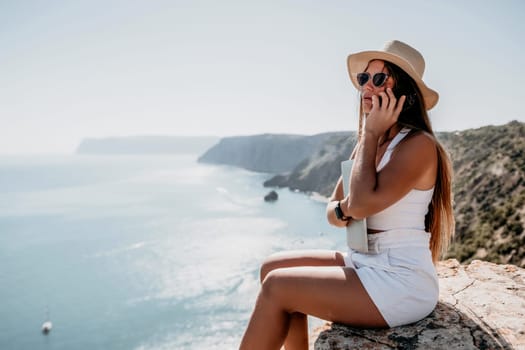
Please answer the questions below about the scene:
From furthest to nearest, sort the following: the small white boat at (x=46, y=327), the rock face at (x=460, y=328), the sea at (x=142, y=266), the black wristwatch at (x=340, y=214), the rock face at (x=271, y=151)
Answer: the rock face at (x=271, y=151), the small white boat at (x=46, y=327), the sea at (x=142, y=266), the black wristwatch at (x=340, y=214), the rock face at (x=460, y=328)

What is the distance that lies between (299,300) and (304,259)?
0.48 m

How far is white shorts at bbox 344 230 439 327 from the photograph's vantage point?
1738mm

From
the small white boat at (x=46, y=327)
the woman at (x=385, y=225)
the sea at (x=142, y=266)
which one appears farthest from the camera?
the small white boat at (x=46, y=327)

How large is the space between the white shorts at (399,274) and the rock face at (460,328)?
0.38 ft

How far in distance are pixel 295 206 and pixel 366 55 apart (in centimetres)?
7766

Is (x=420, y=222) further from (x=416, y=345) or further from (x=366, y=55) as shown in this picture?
(x=366, y=55)

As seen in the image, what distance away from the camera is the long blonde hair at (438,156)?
1876 mm

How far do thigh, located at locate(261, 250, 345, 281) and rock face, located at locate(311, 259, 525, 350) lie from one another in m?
0.39

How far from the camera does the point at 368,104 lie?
204cm

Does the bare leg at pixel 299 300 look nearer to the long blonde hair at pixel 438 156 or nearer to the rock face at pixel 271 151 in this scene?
the long blonde hair at pixel 438 156

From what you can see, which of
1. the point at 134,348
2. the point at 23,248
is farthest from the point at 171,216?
the point at 134,348

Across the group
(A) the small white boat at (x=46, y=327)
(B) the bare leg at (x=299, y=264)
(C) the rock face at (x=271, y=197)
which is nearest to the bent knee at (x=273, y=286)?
(B) the bare leg at (x=299, y=264)

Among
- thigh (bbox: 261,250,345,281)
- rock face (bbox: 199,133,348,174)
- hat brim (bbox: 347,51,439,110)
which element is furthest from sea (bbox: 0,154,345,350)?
rock face (bbox: 199,133,348,174)

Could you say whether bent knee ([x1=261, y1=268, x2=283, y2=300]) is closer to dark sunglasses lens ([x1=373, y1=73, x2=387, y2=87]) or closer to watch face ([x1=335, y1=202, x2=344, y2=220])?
watch face ([x1=335, y1=202, x2=344, y2=220])
